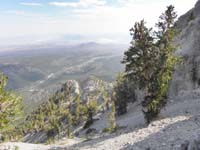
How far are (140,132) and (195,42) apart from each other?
5421 cm

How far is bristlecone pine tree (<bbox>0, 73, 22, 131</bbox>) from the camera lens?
40062 mm

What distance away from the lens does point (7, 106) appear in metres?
41.2

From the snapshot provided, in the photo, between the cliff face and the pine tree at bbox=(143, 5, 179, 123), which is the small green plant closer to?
the cliff face

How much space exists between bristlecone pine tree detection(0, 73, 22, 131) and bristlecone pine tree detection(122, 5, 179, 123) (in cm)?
1953

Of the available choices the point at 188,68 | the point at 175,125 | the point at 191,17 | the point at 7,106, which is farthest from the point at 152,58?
the point at 191,17

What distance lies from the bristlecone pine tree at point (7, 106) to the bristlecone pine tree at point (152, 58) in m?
19.5

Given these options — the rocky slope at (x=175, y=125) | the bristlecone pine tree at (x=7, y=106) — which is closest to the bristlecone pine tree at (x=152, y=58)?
the rocky slope at (x=175, y=125)

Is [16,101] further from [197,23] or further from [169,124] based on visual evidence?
[197,23]

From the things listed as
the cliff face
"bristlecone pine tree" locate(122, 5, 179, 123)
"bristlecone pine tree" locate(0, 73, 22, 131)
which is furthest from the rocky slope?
"bristlecone pine tree" locate(0, 73, 22, 131)

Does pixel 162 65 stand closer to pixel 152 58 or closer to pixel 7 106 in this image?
pixel 152 58

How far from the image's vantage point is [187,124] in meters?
43.8

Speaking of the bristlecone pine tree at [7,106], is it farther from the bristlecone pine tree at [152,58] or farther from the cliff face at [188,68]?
the cliff face at [188,68]

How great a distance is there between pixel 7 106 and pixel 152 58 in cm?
2408

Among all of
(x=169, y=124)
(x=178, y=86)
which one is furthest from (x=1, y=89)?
(x=178, y=86)
